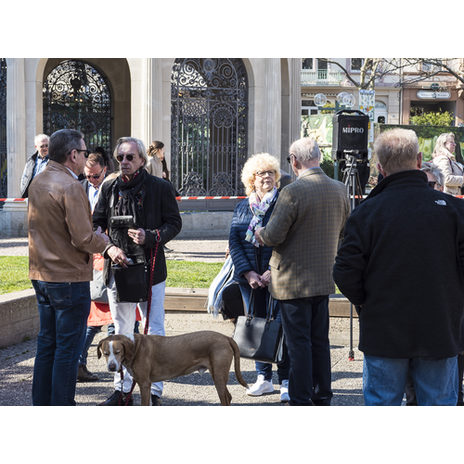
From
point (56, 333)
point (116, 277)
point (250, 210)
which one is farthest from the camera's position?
point (250, 210)

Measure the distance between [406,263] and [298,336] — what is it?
162cm

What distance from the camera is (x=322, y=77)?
64.0 m

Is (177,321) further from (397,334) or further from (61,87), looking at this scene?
(61,87)

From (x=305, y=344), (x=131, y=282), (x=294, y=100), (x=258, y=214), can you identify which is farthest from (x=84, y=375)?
(x=294, y=100)

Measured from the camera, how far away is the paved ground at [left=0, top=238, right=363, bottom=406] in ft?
20.2

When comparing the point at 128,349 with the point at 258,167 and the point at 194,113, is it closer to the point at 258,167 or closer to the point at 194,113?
the point at 258,167

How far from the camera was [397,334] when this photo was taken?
12.6ft

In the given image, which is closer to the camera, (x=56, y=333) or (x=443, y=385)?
(x=443, y=385)

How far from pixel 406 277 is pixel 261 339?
7.06 feet

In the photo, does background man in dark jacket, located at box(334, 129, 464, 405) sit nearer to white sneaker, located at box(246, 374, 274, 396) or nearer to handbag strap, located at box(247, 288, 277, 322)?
handbag strap, located at box(247, 288, 277, 322)

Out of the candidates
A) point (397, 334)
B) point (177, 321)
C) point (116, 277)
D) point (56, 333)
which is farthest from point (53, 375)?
point (177, 321)

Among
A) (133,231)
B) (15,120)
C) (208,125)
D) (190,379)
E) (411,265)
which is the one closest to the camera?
(411,265)

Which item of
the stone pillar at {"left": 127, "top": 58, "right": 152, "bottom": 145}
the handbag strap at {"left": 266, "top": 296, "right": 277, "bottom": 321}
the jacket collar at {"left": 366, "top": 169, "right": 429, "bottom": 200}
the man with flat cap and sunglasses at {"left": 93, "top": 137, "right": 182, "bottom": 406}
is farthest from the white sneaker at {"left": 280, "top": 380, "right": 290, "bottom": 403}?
the stone pillar at {"left": 127, "top": 58, "right": 152, "bottom": 145}

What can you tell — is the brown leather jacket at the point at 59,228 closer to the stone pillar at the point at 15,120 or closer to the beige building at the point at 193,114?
the beige building at the point at 193,114
